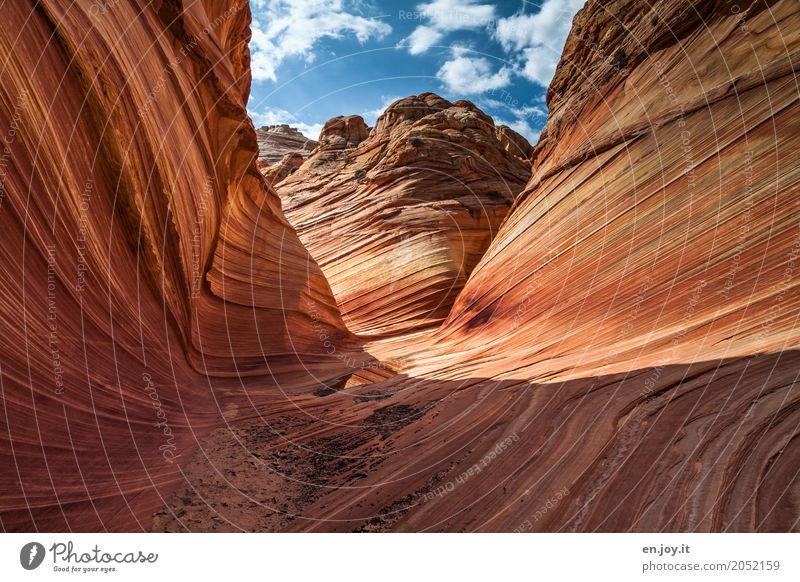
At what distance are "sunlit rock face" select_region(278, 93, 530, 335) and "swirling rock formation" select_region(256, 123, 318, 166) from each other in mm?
15255

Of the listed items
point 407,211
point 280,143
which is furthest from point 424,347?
point 280,143

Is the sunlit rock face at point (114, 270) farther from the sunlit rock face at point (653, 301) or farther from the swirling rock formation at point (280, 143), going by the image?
the swirling rock formation at point (280, 143)

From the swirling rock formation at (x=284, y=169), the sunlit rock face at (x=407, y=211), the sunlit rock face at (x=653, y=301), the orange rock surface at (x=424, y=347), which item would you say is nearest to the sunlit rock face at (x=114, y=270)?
the orange rock surface at (x=424, y=347)

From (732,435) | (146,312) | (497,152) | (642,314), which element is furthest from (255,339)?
(497,152)

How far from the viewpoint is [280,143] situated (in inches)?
1569

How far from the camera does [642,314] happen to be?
612cm

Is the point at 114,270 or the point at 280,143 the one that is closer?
the point at 114,270

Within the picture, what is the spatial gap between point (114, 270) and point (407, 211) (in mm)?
14615

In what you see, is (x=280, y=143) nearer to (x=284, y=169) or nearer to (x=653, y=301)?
(x=284, y=169)

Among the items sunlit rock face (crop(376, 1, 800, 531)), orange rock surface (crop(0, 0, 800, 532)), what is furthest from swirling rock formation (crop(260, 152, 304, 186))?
sunlit rock face (crop(376, 1, 800, 531))

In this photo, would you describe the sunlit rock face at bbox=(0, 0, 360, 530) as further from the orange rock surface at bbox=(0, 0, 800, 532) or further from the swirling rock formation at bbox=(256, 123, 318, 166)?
the swirling rock formation at bbox=(256, 123, 318, 166)

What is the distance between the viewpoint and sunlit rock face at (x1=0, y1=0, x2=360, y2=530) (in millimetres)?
3396

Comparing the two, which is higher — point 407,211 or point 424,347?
point 407,211

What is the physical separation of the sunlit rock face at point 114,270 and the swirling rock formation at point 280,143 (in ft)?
95.7
